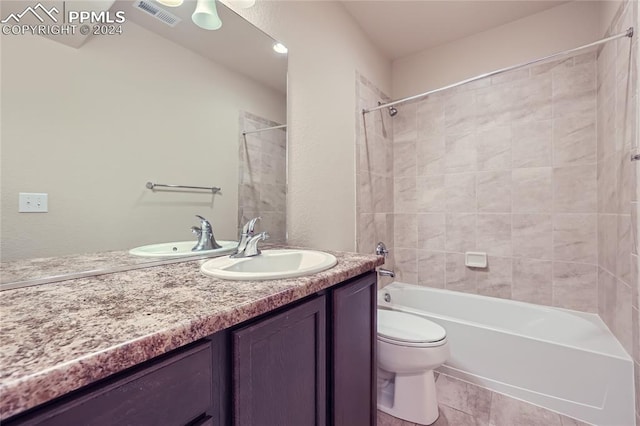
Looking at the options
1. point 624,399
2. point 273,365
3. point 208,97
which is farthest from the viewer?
point 624,399

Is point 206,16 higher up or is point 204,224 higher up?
point 206,16

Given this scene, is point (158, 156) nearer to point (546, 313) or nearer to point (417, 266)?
point (417, 266)

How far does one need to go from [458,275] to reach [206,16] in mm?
2399

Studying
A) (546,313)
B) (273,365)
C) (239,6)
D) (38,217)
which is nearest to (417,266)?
(546,313)

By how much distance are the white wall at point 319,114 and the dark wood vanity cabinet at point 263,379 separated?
2.23ft

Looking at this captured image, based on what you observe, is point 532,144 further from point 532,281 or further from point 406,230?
point 406,230

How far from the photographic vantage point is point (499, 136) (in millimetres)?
2154

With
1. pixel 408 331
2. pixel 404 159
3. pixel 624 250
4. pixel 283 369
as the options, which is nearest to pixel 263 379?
pixel 283 369

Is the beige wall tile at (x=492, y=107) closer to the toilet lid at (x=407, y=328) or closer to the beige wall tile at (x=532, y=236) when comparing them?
the beige wall tile at (x=532, y=236)

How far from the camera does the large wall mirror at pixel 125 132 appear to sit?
0.73m

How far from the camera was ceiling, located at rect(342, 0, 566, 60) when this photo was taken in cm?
192

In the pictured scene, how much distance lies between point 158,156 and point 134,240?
0.31 metres

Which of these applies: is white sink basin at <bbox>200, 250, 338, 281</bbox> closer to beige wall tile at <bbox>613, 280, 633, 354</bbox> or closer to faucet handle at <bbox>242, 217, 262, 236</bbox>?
faucet handle at <bbox>242, 217, 262, 236</bbox>

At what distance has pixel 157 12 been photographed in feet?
3.32
